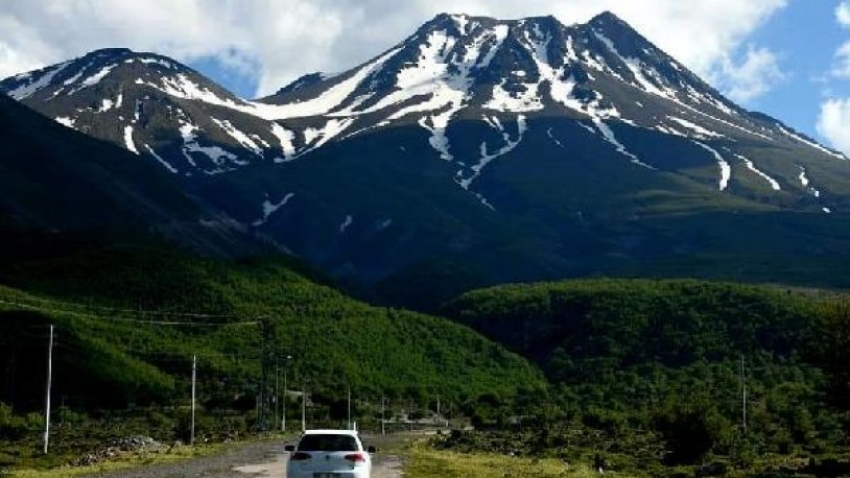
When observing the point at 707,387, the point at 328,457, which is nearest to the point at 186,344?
the point at 707,387

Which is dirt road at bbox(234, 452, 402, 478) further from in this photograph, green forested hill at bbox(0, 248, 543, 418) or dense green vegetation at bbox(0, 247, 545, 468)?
green forested hill at bbox(0, 248, 543, 418)

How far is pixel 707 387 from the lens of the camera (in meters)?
156

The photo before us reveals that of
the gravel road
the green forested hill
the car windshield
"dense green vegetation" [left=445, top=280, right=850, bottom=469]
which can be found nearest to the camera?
the car windshield

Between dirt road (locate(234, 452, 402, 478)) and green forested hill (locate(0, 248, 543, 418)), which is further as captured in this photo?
green forested hill (locate(0, 248, 543, 418))

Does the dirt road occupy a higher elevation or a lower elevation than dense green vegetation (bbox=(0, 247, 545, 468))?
lower

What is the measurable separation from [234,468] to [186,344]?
116m

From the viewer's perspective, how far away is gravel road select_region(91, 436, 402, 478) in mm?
45031

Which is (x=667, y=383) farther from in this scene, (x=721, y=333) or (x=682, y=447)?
(x=682, y=447)

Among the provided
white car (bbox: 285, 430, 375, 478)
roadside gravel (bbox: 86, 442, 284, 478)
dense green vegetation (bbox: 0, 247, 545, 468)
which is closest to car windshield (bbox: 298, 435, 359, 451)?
white car (bbox: 285, 430, 375, 478)

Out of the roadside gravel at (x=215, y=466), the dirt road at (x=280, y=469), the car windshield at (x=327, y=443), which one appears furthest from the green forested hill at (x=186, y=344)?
→ the car windshield at (x=327, y=443)

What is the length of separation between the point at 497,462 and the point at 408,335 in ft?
456

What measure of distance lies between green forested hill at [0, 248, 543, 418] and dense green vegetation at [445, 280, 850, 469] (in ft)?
49.9

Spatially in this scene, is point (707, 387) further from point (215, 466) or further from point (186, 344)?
point (215, 466)

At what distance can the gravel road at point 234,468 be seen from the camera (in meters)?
45.0
